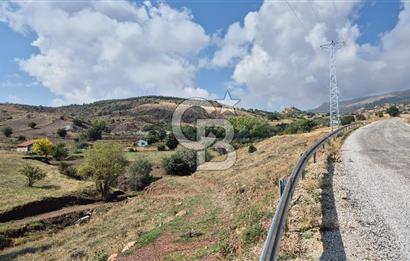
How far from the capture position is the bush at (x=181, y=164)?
188ft

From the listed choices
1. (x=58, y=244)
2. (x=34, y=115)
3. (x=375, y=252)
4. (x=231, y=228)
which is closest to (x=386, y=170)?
(x=231, y=228)

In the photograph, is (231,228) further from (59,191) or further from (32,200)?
(59,191)

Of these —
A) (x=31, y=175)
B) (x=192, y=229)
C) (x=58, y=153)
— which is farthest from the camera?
(x=58, y=153)

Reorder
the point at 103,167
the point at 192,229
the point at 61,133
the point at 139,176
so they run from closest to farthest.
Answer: the point at 192,229, the point at 103,167, the point at 139,176, the point at 61,133

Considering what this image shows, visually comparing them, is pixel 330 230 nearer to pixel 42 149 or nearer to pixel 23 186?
pixel 23 186

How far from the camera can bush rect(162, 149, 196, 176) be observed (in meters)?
57.2

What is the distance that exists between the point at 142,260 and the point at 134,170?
45.0 m

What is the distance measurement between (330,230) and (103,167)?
4600 cm

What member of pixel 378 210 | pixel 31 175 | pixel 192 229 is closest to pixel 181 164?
pixel 31 175

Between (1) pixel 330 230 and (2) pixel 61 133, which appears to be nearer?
(1) pixel 330 230

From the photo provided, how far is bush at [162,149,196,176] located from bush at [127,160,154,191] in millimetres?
3628

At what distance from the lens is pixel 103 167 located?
49.8 m

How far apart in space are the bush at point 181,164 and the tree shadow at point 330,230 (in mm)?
47390

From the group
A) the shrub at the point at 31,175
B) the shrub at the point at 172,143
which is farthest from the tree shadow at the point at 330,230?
the shrub at the point at 172,143
